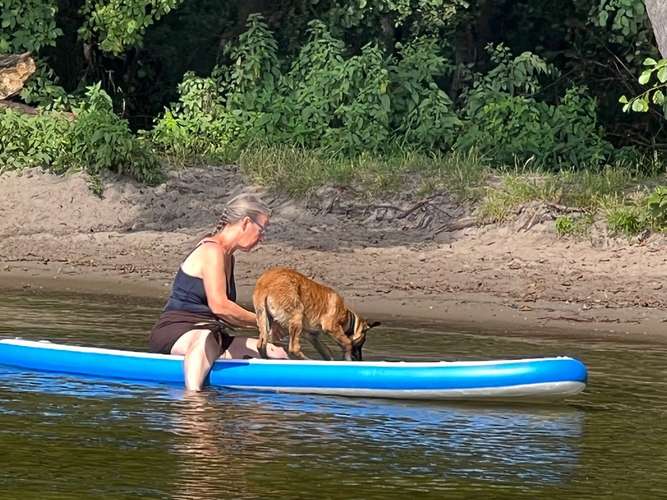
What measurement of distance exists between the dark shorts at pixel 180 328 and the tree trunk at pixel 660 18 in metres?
5.18

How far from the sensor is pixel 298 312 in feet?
A: 32.2

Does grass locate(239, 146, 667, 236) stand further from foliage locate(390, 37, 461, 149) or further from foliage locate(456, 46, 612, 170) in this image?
foliage locate(390, 37, 461, 149)

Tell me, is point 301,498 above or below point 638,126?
below

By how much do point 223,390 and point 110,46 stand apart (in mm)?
10265

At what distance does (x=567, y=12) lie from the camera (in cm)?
2150

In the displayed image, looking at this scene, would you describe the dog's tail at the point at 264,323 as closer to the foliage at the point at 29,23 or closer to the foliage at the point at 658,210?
the foliage at the point at 658,210

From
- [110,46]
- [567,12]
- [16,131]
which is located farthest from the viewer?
[567,12]

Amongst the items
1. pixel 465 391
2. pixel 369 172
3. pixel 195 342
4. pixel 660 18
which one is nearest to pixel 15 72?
pixel 369 172

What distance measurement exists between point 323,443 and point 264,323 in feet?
5.35

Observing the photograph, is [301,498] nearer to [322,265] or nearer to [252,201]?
[252,201]

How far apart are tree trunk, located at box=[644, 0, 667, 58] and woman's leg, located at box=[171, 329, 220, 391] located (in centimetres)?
534

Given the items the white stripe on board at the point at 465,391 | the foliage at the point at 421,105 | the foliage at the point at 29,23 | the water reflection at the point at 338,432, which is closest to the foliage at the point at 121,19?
the foliage at the point at 29,23

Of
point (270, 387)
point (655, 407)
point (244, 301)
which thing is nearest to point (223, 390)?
point (270, 387)

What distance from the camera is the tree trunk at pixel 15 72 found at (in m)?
19.6
